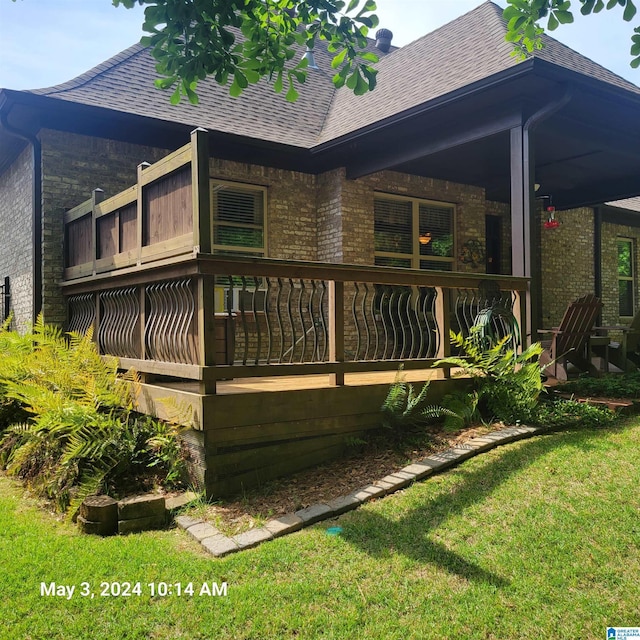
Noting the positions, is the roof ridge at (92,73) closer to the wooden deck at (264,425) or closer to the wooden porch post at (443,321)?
the wooden deck at (264,425)

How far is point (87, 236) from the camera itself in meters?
6.95

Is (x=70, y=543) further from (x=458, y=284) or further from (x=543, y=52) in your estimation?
(x=543, y=52)

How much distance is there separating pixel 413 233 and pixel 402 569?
7.34 meters

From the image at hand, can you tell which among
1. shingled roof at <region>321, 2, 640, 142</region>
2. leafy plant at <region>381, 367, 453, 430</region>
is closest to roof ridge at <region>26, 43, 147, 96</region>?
shingled roof at <region>321, 2, 640, 142</region>

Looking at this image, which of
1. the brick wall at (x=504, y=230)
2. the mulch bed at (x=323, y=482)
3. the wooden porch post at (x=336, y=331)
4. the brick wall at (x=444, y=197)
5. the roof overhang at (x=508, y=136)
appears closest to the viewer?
the mulch bed at (x=323, y=482)

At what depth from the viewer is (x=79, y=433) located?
189 inches

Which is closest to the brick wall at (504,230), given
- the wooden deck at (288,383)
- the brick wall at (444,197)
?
the brick wall at (444,197)

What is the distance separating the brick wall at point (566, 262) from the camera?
12078 millimetres

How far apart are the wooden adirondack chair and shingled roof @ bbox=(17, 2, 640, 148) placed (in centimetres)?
275

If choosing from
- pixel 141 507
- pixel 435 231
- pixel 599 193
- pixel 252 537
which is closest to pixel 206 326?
pixel 141 507

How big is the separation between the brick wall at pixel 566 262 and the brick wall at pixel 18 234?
9.26 m

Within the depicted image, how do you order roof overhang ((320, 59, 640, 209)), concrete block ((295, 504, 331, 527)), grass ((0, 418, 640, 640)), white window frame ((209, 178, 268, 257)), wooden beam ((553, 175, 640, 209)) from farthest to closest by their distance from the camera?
wooden beam ((553, 175, 640, 209))
white window frame ((209, 178, 268, 257))
roof overhang ((320, 59, 640, 209))
concrete block ((295, 504, 331, 527))
grass ((0, 418, 640, 640))

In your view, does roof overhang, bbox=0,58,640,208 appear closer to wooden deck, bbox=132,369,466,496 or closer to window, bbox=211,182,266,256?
window, bbox=211,182,266,256

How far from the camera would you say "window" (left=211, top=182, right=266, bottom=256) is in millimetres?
8609
